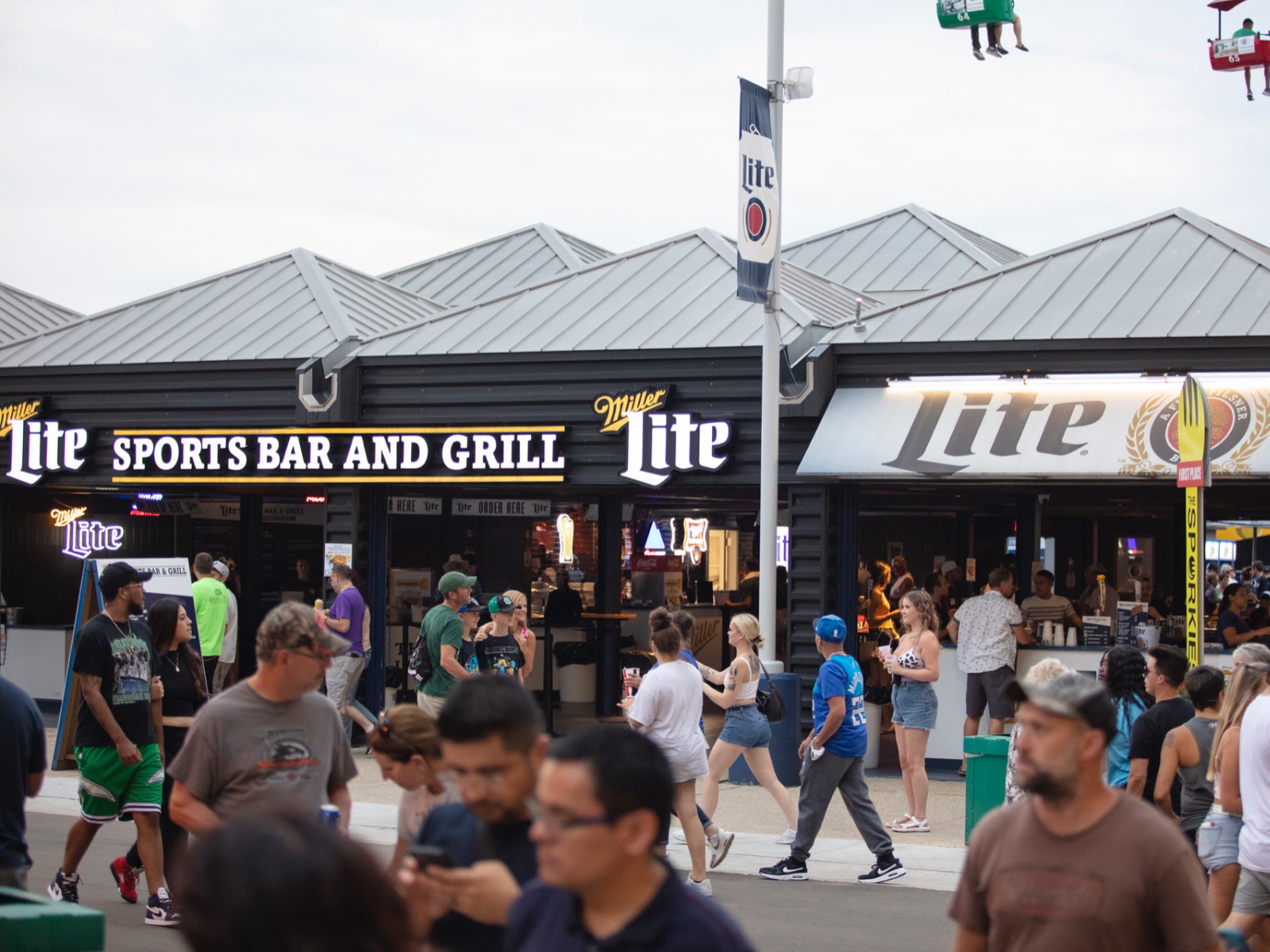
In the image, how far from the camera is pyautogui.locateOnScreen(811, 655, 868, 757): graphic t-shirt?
9.61m

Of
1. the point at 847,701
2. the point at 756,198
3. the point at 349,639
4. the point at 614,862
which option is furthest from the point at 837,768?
the point at 614,862

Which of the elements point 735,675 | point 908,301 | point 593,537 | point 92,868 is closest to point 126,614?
point 92,868

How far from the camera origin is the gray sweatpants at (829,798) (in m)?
9.61

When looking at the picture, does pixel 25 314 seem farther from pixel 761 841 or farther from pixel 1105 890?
pixel 1105 890

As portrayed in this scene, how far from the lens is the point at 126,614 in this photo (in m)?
8.38

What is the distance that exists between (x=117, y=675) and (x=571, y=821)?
623 cm

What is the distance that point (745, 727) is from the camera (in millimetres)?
10188

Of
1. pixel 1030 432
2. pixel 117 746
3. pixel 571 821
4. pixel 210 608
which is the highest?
pixel 1030 432

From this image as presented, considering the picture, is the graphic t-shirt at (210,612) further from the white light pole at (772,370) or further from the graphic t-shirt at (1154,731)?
the graphic t-shirt at (1154,731)

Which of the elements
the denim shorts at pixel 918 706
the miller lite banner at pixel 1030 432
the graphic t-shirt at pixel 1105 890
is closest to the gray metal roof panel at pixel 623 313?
the miller lite banner at pixel 1030 432

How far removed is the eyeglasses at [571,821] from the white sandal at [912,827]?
29.9 ft

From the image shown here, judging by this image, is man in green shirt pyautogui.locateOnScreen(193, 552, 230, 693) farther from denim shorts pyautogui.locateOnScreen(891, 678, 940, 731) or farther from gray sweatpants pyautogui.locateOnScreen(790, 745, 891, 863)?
gray sweatpants pyautogui.locateOnScreen(790, 745, 891, 863)

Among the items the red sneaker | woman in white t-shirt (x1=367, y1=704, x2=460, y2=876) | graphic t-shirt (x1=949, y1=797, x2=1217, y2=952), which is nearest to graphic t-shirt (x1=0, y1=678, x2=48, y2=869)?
woman in white t-shirt (x1=367, y1=704, x2=460, y2=876)

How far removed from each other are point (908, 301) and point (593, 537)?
5.91 meters
